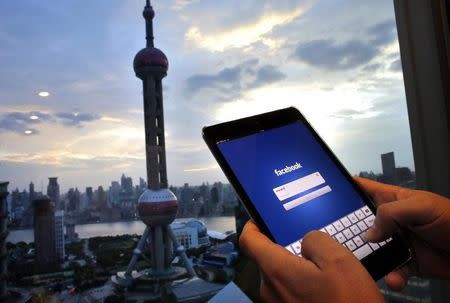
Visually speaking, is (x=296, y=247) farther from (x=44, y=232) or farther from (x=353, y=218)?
(x=44, y=232)

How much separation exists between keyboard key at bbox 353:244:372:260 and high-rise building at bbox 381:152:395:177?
3.55 feet

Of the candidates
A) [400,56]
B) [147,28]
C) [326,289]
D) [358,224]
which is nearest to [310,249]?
[326,289]

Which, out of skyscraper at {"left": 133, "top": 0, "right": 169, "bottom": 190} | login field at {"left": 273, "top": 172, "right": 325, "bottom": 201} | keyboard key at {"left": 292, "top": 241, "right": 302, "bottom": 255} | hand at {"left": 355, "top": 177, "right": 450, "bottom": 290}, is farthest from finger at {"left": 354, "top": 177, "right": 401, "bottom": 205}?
skyscraper at {"left": 133, "top": 0, "right": 169, "bottom": 190}

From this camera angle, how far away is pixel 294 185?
2.10ft

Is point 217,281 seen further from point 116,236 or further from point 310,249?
point 310,249

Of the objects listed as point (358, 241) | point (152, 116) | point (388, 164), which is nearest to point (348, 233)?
point (358, 241)

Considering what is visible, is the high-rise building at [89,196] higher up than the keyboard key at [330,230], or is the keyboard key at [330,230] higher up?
the high-rise building at [89,196]

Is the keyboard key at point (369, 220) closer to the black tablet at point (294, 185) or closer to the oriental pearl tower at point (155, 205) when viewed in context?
the black tablet at point (294, 185)

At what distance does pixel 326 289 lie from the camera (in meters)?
0.41

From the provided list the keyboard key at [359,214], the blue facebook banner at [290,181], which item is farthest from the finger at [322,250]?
the keyboard key at [359,214]

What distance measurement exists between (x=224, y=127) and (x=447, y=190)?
1.07 meters

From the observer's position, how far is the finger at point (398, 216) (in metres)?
0.56

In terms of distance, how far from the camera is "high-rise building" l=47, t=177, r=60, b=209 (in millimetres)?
1572

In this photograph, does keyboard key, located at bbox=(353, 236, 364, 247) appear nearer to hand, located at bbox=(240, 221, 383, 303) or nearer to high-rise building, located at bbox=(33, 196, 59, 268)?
hand, located at bbox=(240, 221, 383, 303)
